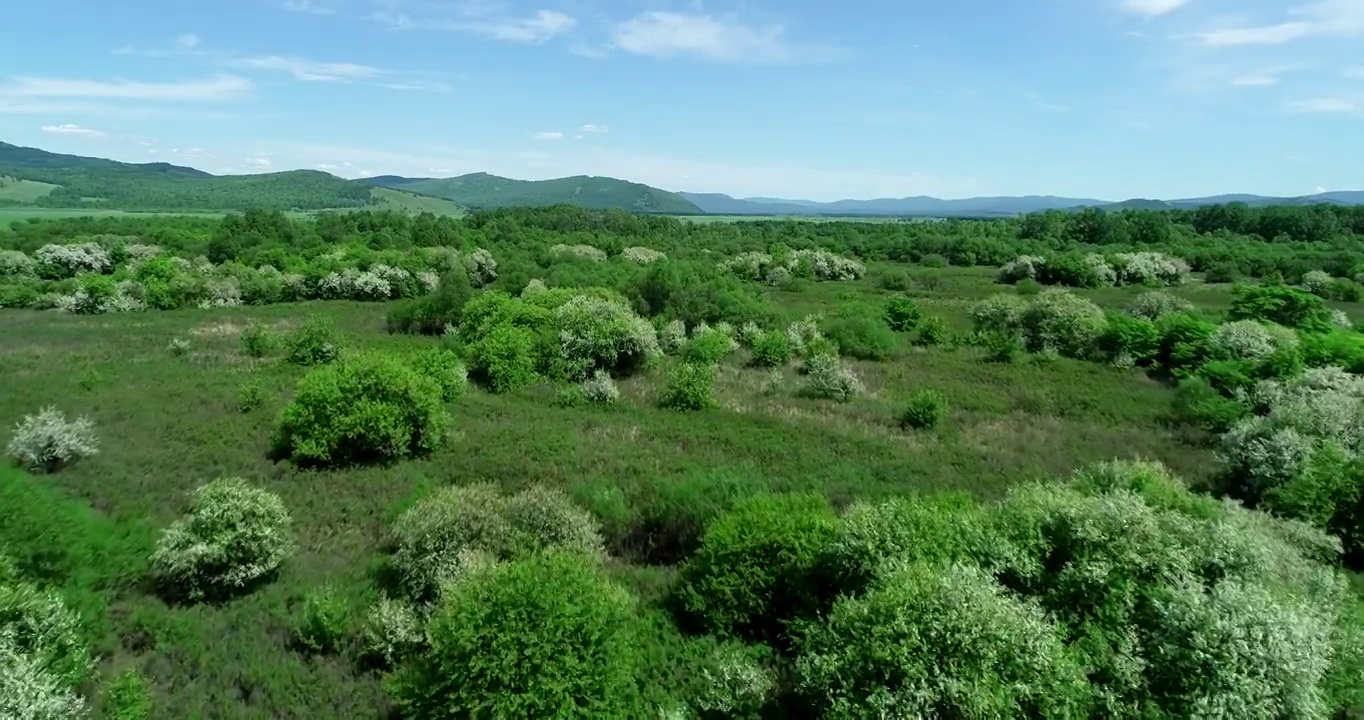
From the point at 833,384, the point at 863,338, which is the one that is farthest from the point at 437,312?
the point at 833,384

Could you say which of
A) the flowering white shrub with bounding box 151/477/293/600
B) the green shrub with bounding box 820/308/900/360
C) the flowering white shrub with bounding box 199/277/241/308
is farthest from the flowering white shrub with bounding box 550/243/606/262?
the flowering white shrub with bounding box 151/477/293/600

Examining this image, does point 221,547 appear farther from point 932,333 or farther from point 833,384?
point 932,333

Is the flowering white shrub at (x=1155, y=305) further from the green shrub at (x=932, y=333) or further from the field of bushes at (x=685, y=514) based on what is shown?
the green shrub at (x=932, y=333)

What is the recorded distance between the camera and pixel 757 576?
49.3ft

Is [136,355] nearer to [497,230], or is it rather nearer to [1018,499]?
[1018,499]

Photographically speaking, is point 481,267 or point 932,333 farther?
point 481,267

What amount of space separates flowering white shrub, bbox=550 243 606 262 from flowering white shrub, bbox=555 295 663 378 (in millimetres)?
36109

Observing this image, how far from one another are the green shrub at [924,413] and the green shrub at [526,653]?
18357mm

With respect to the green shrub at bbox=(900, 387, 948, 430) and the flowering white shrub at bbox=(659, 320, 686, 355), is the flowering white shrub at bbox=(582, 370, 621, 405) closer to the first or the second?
the flowering white shrub at bbox=(659, 320, 686, 355)

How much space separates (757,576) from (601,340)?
21630 mm

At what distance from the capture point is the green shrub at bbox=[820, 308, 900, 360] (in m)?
40.4

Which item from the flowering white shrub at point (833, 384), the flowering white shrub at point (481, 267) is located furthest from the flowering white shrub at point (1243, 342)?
the flowering white shrub at point (481, 267)

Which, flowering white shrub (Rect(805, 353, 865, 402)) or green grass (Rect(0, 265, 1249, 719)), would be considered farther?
flowering white shrub (Rect(805, 353, 865, 402))

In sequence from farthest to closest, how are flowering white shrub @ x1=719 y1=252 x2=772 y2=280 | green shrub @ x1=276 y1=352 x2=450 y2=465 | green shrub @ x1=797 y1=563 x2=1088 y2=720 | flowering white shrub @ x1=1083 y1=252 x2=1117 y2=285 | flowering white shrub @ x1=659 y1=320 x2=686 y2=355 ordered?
flowering white shrub @ x1=719 y1=252 x2=772 y2=280
flowering white shrub @ x1=1083 y1=252 x2=1117 y2=285
flowering white shrub @ x1=659 y1=320 x2=686 y2=355
green shrub @ x1=276 y1=352 x2=450 y2=465
green shrub @ x1=797 y1=563 x2=1088 y2=720
